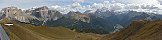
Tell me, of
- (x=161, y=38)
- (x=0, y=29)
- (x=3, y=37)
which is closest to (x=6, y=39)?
(x=3, y=37)

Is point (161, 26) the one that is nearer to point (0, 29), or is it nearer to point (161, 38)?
point (161, 38)

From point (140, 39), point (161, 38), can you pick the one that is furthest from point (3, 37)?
point (140, 39)

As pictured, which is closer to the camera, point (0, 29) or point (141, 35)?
point (0, 29)

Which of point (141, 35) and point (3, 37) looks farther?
point (141, 35)

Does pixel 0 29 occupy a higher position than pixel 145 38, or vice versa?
pixel 0 29

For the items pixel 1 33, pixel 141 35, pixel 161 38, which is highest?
pixel 1 33

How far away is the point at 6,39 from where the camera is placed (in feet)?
64.4

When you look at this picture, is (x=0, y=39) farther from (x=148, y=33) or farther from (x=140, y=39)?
(x=148, y=33)

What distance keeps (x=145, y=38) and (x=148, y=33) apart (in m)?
12.3

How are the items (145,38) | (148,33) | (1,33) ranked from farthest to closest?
1. (148,33)
2. (145,38)
3. (1,33)

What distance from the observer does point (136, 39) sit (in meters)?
169

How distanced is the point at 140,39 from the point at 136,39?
11.1 ft

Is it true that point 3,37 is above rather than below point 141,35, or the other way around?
above

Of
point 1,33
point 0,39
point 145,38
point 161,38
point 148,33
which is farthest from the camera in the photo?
point 148,33
